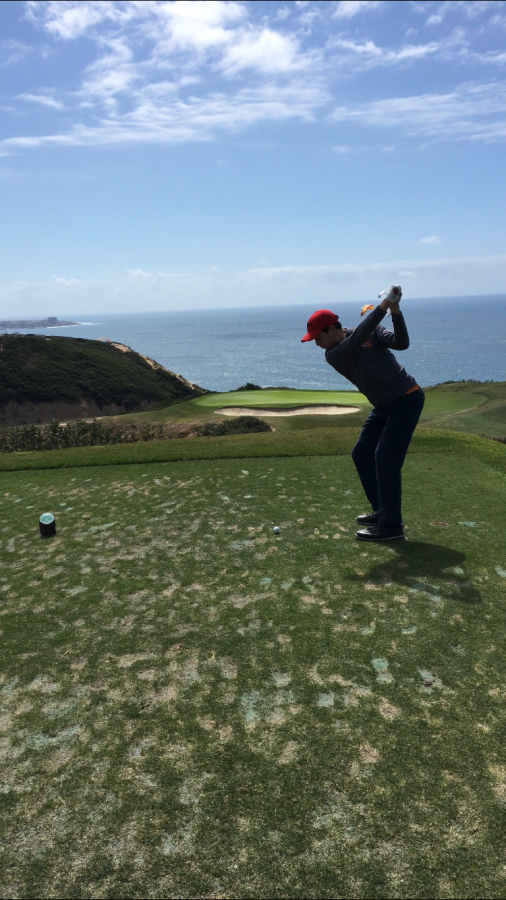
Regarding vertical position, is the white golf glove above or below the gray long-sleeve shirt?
above

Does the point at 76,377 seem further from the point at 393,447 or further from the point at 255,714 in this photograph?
the point at 255,714

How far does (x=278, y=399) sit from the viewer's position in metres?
43.2

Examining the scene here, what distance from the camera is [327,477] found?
986 centimetres

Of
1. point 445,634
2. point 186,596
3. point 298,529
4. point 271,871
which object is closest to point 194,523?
point 298,529

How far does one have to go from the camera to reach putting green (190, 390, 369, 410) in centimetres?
4012

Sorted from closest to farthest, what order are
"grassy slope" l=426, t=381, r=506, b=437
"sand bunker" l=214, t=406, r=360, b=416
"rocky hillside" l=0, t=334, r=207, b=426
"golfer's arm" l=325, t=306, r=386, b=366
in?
"golfer's arm" l=325, t=306, r=386, b=366 → "grassy slope" l=426, t=381, r=506, b=437 → "sand bunker" l=214, t=406, r=360, b=416 → "rocky hillside" l=0, t=334, r=207, b=426

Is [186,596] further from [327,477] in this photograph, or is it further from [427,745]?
[327,477]

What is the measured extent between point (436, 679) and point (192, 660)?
1.74 m

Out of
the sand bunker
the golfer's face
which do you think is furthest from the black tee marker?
the sand bunker

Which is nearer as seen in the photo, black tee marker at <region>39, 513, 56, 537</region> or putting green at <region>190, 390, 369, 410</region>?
black tee marker at <region>39, 513, 56, 537</region>

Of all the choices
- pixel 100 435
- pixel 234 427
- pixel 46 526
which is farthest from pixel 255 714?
pixel 100 435

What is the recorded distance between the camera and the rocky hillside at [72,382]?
62.4 m

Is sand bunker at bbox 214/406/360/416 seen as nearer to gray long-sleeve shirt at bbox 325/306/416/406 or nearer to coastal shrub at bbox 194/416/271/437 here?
coastal shrub at bbox 194/416/271/437

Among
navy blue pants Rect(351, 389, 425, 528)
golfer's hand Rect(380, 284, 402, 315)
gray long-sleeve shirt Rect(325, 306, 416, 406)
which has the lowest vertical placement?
navy blue pants Rect(351, 389, 425, 528)
